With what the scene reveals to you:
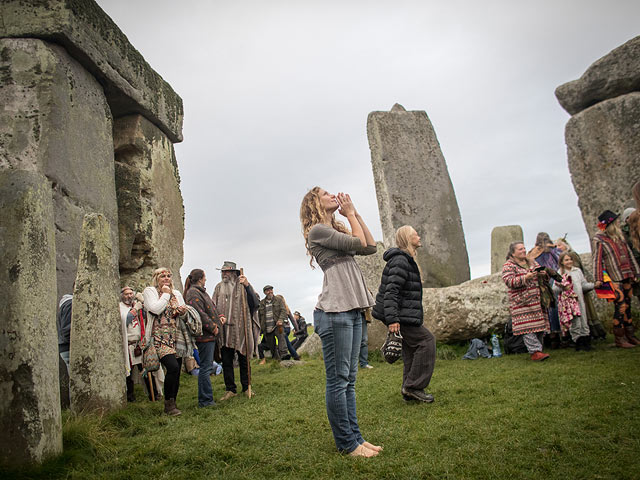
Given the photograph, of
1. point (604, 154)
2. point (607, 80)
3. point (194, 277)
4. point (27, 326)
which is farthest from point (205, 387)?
point (607, 80)

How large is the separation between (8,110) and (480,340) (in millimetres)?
7680

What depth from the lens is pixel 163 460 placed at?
3678 mm

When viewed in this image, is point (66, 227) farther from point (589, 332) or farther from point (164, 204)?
point (589, 332)

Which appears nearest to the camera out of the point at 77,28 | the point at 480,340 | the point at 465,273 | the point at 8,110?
the point at 8,110

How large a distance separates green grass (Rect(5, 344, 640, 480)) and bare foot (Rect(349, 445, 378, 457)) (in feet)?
0.25

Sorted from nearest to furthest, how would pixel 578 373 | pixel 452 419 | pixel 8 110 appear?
1. pixel 452 419
2. pixel 578 373
3. pixel 8 110

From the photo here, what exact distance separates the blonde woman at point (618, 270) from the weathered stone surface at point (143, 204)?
6.92 meters

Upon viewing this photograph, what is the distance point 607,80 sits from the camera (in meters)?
8.12

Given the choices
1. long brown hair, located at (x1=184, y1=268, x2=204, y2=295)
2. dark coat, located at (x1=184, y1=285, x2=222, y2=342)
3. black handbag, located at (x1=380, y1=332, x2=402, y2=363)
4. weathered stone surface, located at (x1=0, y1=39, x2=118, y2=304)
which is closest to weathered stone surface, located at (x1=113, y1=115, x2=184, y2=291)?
weathered stone surface, located at (x1=0, y1=39, x2=118, y2=304)

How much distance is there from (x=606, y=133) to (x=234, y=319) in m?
6.59

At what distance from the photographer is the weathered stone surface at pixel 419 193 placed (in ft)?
33.8

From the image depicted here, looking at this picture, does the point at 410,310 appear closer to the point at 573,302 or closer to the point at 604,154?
the point at 573,302

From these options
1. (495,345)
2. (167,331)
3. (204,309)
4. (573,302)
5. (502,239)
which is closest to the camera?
(167,331)

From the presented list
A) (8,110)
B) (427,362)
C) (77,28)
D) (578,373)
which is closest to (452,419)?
(427,362)
